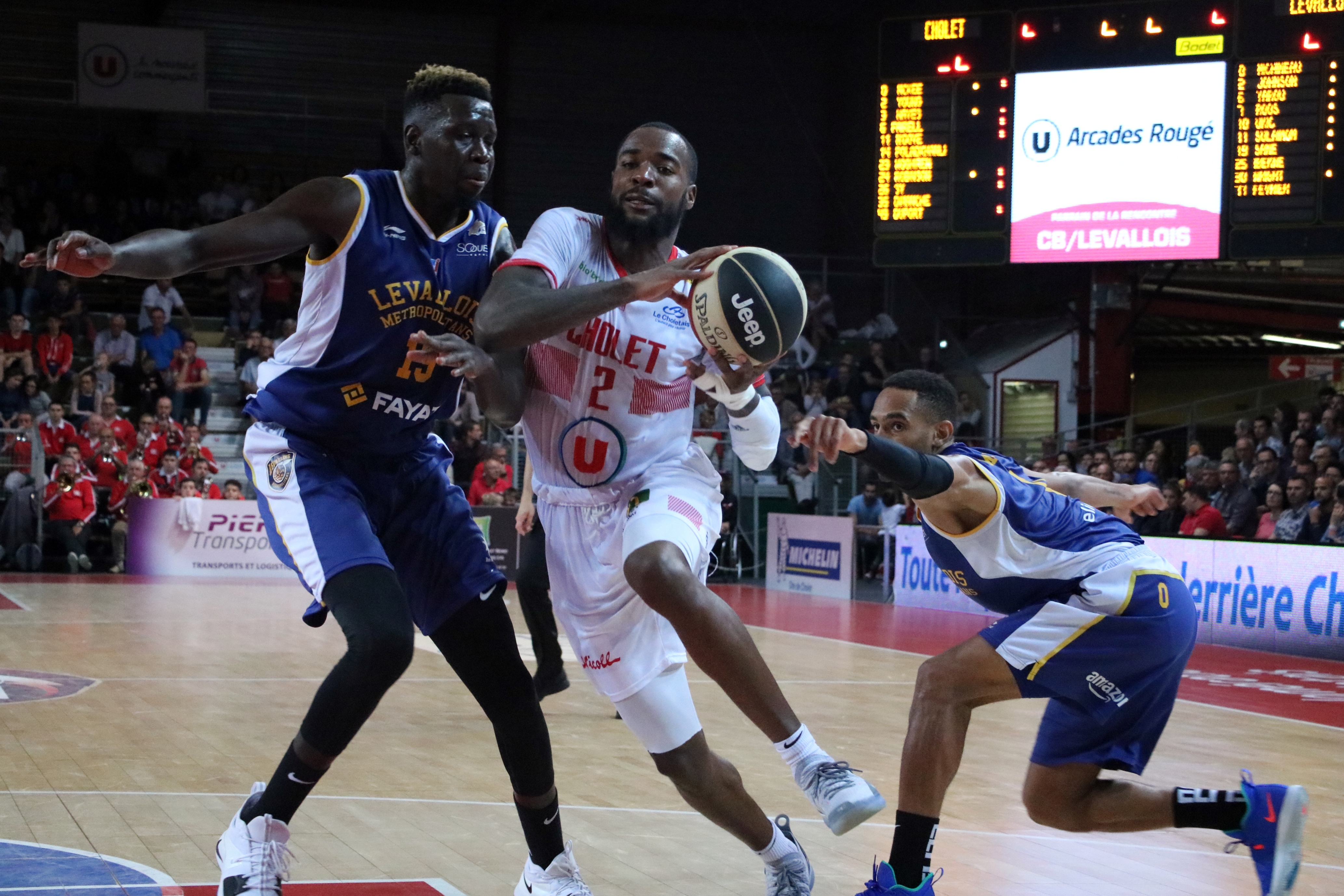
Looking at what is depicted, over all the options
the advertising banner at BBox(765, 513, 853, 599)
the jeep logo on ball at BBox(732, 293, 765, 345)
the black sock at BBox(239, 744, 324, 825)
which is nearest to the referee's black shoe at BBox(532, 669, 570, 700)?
the black sock at BBox(239, 744, 324, 825)

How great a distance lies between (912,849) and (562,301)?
180cm

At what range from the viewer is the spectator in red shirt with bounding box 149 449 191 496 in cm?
1639

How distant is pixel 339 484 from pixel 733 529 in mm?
14587

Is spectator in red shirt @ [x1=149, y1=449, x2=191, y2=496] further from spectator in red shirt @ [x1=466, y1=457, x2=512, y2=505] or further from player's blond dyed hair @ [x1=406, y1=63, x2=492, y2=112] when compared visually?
player's blond dyed hair @ [x1=406, y1=63, x2=492, y2=112]

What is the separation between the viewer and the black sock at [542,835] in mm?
4059

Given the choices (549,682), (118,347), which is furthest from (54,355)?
(549,682)

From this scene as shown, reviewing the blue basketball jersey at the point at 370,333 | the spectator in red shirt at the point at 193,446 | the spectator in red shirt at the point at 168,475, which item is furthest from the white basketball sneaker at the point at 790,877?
the spectator in red shirt at the point at 193,446

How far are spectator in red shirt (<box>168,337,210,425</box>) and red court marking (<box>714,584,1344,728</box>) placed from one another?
6.95m

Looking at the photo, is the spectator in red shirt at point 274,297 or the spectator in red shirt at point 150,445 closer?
the spectator in red shirt at point 150,445

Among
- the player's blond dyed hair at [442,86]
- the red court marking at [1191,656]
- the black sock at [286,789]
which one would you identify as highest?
the player's blond dyed hair at [442,86]

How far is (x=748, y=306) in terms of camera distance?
378 cm

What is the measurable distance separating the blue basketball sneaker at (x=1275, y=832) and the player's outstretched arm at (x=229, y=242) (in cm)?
309

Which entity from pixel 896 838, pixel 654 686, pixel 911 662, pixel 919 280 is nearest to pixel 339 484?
pixel 654 686

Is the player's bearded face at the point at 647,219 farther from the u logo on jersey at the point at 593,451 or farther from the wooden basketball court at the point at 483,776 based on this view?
the wooden basketball court at the point at 483,776
